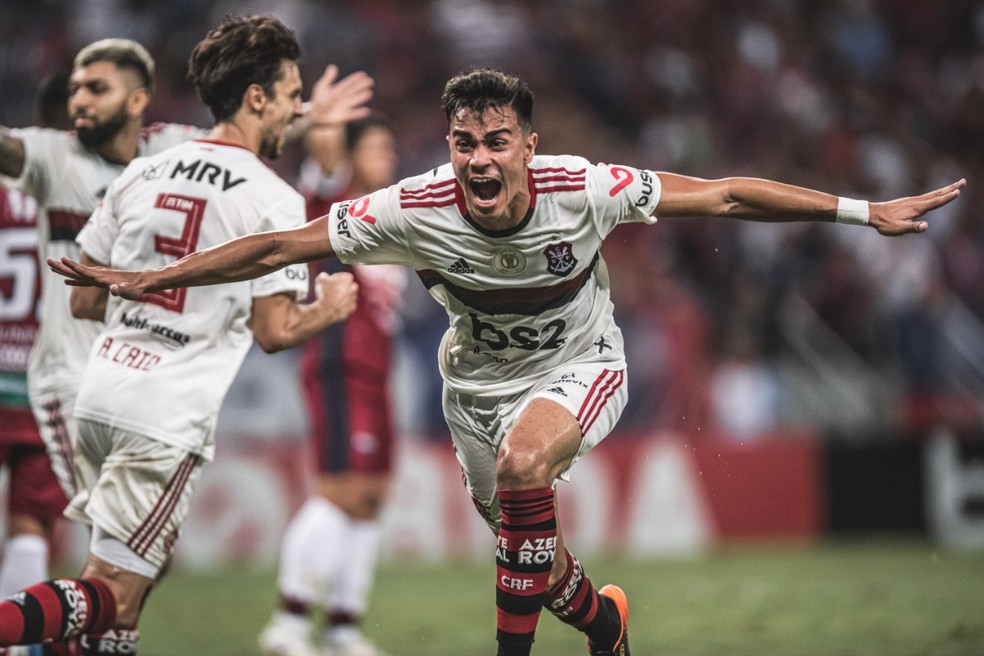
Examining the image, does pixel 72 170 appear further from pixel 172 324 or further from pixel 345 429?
pixel 345 429

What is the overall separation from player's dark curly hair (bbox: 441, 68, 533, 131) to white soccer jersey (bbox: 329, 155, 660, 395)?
251 mm

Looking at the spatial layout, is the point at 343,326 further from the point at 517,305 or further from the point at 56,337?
the point at 517,305

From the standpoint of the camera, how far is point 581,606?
5480mm

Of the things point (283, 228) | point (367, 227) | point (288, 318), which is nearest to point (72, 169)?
point (283, 228)

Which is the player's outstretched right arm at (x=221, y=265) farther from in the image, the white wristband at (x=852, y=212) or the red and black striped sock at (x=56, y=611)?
the white wristband at (x=852, y=212)

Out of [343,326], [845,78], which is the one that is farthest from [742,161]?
[343,326]

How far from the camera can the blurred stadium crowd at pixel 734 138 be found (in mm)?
13812

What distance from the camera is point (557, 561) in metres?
5.35

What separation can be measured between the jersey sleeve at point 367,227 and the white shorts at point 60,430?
69.2 inches

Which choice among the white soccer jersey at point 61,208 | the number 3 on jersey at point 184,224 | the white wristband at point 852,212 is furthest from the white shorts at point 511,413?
the white soccer jersey at point 61,208

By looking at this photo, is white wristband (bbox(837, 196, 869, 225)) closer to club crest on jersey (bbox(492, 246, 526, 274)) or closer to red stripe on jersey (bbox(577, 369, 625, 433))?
red stripe on jersey (bbox(577, 369, 625, 433))

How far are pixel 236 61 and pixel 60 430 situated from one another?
1.87 metres

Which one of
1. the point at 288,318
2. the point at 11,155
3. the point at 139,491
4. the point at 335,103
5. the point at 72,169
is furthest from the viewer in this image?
the point at 335,103

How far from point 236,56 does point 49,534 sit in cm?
260
